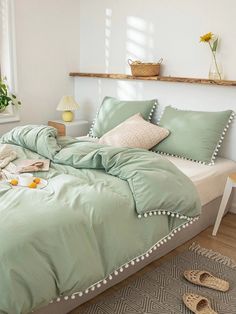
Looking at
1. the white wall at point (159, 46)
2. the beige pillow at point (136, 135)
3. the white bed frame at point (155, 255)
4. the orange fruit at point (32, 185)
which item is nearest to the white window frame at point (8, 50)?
the white wall at point (159, 46)

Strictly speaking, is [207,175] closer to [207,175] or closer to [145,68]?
[207,175]

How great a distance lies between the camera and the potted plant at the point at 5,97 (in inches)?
130

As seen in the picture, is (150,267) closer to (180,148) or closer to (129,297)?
(129,297)

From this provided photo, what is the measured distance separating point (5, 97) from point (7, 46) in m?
0.51

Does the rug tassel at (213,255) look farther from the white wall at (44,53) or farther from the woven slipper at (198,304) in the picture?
the white wall at (44,53)

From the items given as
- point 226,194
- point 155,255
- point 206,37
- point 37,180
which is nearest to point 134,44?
point 206,37

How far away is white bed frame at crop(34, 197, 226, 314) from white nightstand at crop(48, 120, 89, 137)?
1749mm

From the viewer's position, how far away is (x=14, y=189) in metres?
1.72

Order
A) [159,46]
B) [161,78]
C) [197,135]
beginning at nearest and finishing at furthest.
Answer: [197,135], [161,78], [159,46]

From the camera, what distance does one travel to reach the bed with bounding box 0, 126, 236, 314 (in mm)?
1267

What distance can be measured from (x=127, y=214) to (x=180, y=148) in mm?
1138

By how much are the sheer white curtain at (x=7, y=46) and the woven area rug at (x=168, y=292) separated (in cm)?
226

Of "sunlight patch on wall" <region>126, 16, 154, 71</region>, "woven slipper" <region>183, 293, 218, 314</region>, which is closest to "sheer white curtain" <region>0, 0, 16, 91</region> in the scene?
"sunlight patch on wall" <region>126, 16, 154, 71</region>

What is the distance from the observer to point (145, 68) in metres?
3.09
